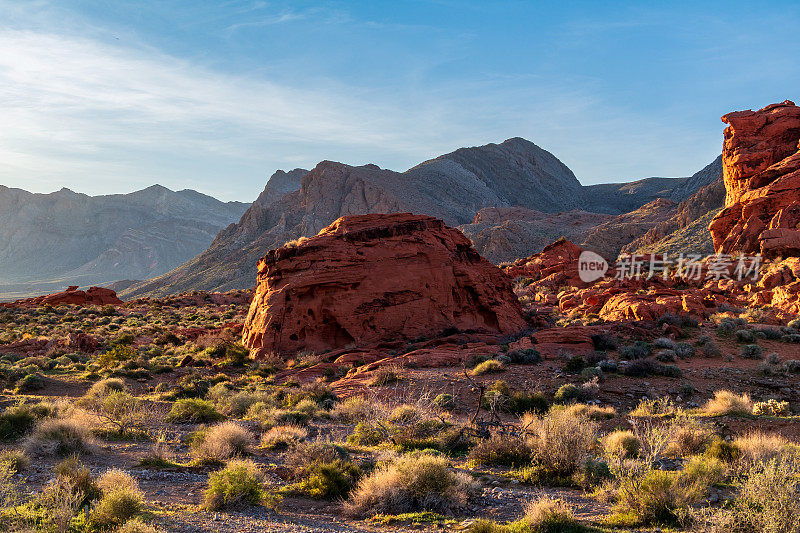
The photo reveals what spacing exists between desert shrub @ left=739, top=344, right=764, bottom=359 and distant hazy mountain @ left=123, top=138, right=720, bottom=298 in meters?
57.5

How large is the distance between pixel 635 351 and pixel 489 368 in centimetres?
557

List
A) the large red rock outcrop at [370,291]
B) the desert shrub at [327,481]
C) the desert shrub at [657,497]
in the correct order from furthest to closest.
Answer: the large red rock outcrop at [370,291]
the desert shrub at [327,481]
the desert shrub at [657,497]

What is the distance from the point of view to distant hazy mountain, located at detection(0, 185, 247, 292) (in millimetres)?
162625

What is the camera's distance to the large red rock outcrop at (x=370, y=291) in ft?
71.6

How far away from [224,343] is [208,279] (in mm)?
60703

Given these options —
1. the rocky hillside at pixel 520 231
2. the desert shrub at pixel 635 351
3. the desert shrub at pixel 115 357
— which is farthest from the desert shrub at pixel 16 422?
the rocky hillside at pixel 520 231

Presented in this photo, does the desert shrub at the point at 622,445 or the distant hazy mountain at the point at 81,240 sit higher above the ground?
the distant hazy mountain at the point at 81,240

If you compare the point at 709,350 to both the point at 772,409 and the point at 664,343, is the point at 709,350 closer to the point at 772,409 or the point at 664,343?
the point at 664,343

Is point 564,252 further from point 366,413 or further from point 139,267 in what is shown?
point 139,267

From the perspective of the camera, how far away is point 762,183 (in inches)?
1396

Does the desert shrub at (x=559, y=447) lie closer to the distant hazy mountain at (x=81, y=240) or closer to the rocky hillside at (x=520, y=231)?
the rocky hillside at (x=520, y=231)

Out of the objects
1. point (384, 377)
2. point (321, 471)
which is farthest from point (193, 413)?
point (321, 471)

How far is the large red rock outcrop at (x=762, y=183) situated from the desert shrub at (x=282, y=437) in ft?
105

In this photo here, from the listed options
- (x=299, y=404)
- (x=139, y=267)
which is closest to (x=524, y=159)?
(x=139, y=267)
